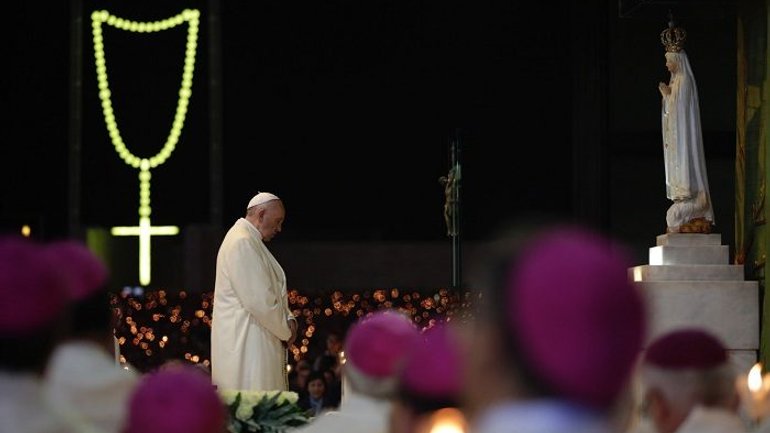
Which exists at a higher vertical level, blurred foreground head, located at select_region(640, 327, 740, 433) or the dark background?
the dark background

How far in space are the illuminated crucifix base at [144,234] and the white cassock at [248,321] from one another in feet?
17.5

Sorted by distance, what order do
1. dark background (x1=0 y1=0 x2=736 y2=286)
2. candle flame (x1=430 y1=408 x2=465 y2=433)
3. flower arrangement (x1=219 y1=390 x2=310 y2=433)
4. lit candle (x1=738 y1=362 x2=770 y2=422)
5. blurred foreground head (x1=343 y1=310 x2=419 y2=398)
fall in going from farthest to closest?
dark background (x1=0 y1=0 x2=736 y2=286) < flower arrangement (x1=219 y1=390 x2=310 y2=433) < lit candle (x1=738 y1=362 x2=770 y2=422) < blurred foreground head (x1=343 y1=310 x2=419 y2=398) < candle flame (x1=430 y1=408 x2=465 y2=433)

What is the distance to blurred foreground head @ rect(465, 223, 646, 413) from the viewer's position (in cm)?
190

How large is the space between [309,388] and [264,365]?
2.91 meters

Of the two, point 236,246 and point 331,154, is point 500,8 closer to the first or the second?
point 331,154

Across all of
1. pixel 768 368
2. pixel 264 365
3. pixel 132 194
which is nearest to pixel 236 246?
pixel 264 365

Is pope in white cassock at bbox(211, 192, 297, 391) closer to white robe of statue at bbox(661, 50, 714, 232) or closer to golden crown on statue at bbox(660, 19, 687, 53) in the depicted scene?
white robe of statue at bbox(661, 50, 714, 232)

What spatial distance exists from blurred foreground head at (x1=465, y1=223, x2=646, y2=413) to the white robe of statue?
30.5ft

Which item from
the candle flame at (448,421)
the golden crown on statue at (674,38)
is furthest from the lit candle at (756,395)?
the golden crown on statue at (674,38)

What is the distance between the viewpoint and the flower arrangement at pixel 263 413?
6516 mm

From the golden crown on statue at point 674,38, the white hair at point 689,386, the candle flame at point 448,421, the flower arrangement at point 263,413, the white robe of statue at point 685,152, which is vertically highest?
the golden crown on statue at point 674,38

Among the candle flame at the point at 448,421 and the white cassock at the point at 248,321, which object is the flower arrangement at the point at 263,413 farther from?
the candle flame at the point at 448,421

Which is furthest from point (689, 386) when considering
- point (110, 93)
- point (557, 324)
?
point (110, 93)

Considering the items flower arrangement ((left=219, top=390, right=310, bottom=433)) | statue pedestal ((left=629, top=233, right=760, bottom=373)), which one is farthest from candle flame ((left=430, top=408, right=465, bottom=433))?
statue pedestal ((left=629, top=233, right=760, bottom=373))
